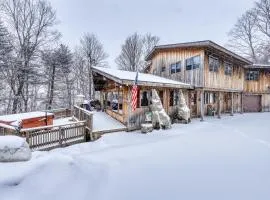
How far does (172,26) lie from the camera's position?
57094 mm

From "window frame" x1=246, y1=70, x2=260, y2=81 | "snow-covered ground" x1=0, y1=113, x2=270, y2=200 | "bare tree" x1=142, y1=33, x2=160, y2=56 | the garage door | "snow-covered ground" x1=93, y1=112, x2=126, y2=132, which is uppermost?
"bare tree" x1=142, y1=33, x2=160, y2=56

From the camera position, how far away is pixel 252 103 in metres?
24.8

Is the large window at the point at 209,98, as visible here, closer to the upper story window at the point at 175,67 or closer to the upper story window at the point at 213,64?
the upper story window at the point at 213,64

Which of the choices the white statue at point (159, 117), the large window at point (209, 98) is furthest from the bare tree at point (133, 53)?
the white statue at point (159, 117)

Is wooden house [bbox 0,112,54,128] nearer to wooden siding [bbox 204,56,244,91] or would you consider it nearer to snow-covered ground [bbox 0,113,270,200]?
snow-covered ground [bbox 0,113,270,200]

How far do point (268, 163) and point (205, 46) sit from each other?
11.0 m

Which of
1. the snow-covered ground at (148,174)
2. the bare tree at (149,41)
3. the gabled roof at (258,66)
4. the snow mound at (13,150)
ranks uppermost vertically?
the bare tree at (149,41)

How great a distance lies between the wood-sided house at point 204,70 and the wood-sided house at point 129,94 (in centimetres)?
143

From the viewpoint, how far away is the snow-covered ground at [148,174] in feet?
16.2

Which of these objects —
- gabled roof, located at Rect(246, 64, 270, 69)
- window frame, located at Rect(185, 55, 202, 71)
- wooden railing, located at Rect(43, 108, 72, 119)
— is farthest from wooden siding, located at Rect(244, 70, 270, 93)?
wooden railing, located at Rect(43, 108, 72, 119)

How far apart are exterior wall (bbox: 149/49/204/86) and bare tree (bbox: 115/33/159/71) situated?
15.1 meters

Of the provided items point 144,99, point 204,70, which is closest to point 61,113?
point 144,99

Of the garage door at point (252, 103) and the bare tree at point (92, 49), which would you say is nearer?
the garage door at point (252, 103)

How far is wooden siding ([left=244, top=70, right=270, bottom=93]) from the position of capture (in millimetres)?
23984
